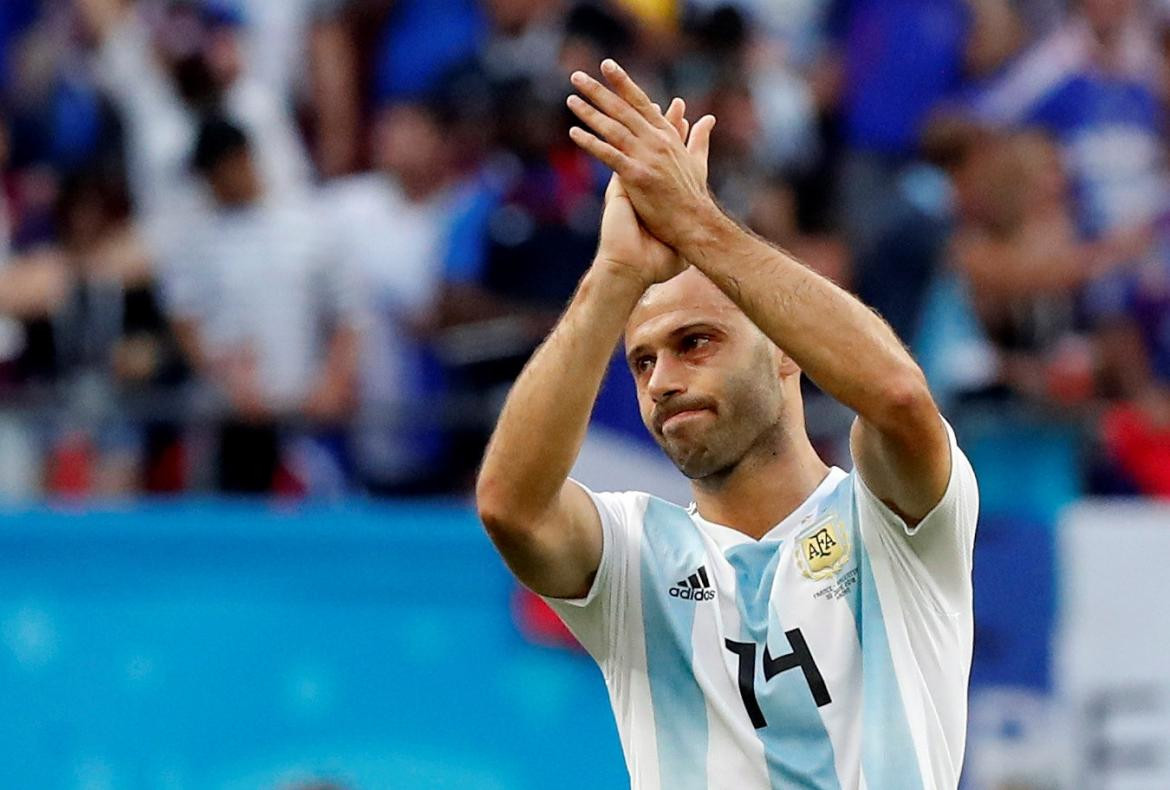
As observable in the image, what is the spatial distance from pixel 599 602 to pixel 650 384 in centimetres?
48

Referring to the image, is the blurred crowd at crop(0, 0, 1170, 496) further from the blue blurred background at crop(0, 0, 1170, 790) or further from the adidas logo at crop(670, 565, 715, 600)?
the adidas logo at crop(670, 565, 715, 600)

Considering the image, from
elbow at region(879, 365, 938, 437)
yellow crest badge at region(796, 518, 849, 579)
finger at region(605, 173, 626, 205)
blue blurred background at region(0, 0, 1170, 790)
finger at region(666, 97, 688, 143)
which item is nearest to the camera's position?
elbow at region(879, 365, 938, 437)

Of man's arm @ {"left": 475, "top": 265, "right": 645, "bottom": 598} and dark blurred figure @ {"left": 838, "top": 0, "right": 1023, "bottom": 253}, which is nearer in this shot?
man's arm @ {"left": 475, "top": 265, "right": 645, "bottom": 598}

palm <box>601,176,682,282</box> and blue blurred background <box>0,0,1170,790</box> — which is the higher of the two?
palm <box>601,176,682,282</box>

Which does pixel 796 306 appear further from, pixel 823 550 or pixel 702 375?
pixel 823 550

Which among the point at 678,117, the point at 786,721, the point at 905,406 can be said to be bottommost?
the point at 786,721

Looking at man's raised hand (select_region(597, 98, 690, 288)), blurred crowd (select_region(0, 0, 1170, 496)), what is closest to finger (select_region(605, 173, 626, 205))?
man's raised hand (select_region(597, 98, 690, 288))

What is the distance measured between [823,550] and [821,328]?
0.56m

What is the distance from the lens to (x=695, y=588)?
164 inches

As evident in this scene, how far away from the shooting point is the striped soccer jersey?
3877 millimetres

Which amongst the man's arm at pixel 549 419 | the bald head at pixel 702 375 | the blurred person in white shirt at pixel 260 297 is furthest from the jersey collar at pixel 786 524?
the blurred person in white shirt at pixel 260 297

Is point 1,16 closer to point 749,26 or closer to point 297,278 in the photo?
point 297,278

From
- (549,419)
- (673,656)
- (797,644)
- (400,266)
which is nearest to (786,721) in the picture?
(797,644)

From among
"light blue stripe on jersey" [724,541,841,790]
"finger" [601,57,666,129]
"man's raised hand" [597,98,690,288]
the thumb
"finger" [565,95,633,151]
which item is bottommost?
"light blue stripe on jersey" [724,541,841,790]
